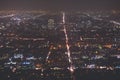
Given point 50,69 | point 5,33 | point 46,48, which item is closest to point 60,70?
point 50,69

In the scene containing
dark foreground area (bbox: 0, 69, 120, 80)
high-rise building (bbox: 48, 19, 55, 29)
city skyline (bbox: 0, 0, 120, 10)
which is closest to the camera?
dark foreground area (bbox: 0, 69, 120, 80)

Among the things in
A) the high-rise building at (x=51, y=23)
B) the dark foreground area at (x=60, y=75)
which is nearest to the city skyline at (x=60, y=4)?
the high-rise building at (x=51, y=23)

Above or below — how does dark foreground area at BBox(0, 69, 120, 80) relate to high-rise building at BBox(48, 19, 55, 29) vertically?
above

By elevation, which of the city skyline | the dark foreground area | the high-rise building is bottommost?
the high-rise building

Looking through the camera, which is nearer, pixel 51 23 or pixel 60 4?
pixel 60 4

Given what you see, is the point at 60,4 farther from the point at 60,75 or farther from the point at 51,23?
the point at 60,75

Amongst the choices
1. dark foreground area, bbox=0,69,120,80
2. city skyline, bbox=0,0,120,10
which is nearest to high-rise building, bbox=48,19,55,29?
city skyline, bbox=0,0,120,10

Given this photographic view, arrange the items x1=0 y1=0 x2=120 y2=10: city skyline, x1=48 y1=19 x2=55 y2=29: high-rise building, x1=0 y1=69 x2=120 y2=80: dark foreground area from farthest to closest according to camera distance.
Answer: x1=48 y1=19 x2=55 y2=29: high-rise building → x1=0 y1=0 x2=120 y2=10: city skyline → x1=0 y1=69 x2=120 y2=80: dark foreground area

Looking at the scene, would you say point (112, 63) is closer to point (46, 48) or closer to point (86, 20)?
point (46, 48)

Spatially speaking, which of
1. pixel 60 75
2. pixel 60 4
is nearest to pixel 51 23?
pixel 60 4

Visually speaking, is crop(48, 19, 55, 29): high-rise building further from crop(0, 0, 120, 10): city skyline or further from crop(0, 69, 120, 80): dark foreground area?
crop(0, 69, 120, 80): dark foreground area
